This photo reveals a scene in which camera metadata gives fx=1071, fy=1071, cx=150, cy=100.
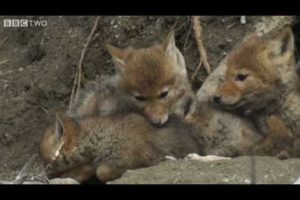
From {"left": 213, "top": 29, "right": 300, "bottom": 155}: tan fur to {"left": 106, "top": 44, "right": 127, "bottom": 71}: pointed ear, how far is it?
2.67 feet

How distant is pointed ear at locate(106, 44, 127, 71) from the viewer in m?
8.86

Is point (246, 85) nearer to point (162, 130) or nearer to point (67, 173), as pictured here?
point (162, 130)

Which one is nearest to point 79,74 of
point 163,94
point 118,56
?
point 118,56

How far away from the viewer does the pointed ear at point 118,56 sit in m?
8.86

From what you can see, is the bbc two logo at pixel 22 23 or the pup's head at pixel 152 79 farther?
the bbc two logo at pixel 22 23

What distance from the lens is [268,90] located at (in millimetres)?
8734

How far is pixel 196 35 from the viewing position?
919 cm

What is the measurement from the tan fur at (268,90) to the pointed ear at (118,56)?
81 cm

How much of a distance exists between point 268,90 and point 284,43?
0.42 m

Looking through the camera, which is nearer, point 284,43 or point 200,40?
point 284,43

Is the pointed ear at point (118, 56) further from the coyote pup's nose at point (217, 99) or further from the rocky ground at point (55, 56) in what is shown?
the coyote pup's nose at point (217, 99)

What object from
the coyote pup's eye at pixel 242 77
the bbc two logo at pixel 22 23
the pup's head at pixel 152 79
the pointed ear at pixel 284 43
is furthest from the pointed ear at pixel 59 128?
the pointed ear at pixel 284 43

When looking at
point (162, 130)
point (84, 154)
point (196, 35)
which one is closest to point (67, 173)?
point (84, 154)

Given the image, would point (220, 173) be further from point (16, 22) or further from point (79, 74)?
point (16, 22)
